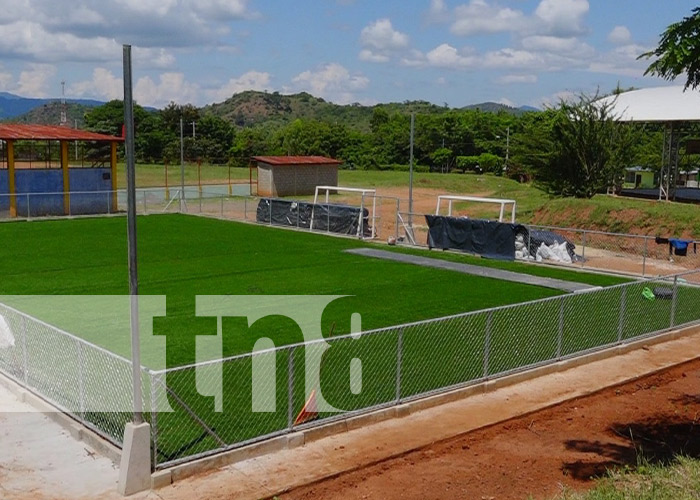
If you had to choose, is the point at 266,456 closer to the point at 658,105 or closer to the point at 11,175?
the point at 11,175

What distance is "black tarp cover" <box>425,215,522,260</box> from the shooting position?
1059 inches

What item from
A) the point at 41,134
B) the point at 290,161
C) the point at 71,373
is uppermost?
the point at 41,134

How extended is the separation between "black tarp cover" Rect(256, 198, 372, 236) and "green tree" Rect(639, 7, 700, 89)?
883 inches

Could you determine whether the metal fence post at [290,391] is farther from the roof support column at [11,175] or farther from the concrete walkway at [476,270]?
the roof support column at [11,175]

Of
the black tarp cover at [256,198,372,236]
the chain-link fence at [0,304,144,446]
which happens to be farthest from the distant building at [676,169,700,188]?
the chain-link fence at [0,304,144,446]

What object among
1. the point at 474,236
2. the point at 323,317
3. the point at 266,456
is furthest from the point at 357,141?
the point at 266,456

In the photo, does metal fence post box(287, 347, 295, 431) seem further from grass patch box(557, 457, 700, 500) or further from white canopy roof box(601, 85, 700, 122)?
white canopy roof box(601, 85, 700, 122)

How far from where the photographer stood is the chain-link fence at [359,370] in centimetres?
1067

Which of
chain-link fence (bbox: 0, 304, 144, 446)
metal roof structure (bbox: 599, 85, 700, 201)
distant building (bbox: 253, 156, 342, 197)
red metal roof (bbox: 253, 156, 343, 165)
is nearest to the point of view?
chain-link fence (bbox: 0, 304, 144, 446)

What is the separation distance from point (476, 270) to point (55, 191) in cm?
2388

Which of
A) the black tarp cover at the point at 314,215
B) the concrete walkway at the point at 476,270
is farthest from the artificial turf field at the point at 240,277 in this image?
the black tarp cover at the point at 314,215

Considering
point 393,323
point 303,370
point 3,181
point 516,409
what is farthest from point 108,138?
point 516,409

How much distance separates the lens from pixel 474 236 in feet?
91.9

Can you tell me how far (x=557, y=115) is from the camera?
44.6 m
